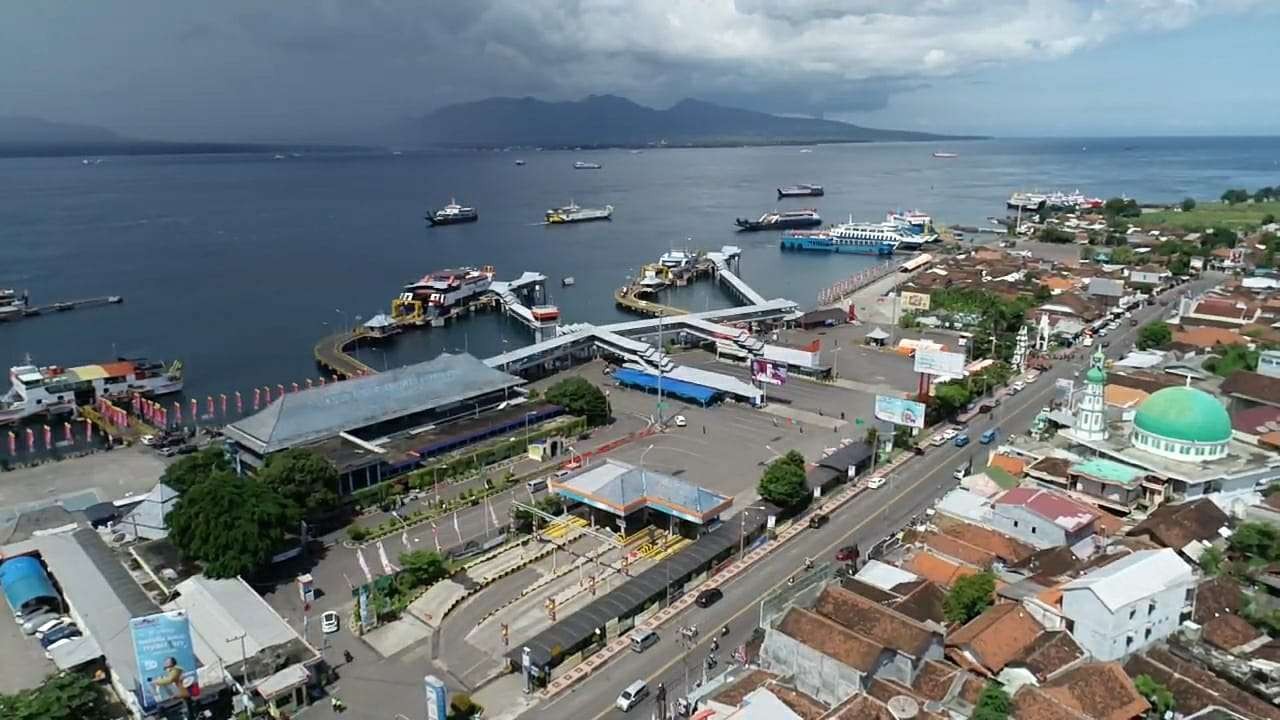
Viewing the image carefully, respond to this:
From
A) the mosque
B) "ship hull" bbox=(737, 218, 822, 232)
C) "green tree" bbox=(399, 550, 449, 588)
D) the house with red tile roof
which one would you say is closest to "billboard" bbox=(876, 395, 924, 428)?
the mosque

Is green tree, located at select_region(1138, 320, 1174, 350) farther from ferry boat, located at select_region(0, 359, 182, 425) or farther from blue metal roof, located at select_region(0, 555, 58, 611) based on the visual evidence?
ferry boat, located at select_region(0, 359, 182, 425)

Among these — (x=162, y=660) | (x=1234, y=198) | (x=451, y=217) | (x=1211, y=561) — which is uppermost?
(x=1234, y=198)

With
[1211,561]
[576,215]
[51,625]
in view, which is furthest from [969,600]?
[576,215]

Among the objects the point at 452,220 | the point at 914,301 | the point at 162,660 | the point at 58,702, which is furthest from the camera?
the point at 452,220

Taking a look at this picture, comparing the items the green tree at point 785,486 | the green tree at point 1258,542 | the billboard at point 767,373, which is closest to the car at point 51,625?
the green tree at point 785,486

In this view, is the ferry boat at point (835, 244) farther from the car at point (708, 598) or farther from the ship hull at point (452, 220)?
the car at point (708, 598)

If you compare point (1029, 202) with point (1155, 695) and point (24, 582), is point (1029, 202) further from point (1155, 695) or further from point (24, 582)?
point (24, 582)

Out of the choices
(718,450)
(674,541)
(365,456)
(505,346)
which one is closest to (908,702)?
(674,541)
